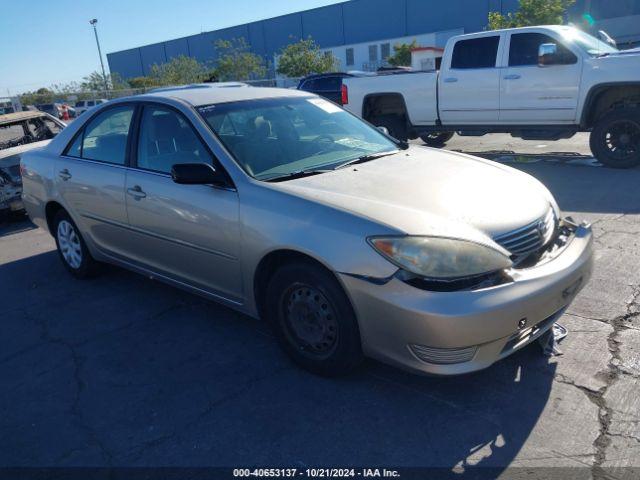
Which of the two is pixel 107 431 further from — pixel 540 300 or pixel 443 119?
pixel 443 119

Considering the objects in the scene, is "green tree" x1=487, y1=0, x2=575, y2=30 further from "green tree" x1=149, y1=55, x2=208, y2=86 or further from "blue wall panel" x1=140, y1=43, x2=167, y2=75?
"blue wall panel" x1=140, y1=43, x2=167, y2=75

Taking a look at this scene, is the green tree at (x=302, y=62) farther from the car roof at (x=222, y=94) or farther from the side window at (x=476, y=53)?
the car roof at (x=222, y=94)

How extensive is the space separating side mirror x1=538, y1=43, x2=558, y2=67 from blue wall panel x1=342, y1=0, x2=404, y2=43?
44563 millimetres

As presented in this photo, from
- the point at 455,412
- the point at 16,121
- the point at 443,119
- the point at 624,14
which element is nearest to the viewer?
the point at 455,412

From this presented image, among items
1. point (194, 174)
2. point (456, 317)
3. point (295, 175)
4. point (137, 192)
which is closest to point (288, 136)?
point (295, 175)

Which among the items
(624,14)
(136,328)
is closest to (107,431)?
(136,328)

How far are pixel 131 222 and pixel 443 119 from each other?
7302mm

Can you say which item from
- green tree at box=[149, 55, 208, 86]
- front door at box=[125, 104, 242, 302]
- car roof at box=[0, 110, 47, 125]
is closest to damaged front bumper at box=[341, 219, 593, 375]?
front door at box=[125, 104, 242, 302]

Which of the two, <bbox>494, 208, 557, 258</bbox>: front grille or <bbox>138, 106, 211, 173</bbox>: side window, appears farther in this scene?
<bbox>138, 106, 211, 173</bbox>: side window

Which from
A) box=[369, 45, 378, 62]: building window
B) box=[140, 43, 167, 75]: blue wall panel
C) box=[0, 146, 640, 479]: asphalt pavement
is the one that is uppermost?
box=[140, 43, 167, 75]: blue wall panel

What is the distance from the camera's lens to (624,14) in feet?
120

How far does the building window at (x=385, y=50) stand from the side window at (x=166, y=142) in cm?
4870

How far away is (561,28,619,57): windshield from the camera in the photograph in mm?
8641

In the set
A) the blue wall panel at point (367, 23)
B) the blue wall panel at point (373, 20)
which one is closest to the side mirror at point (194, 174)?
the blue wall panel at point (367, 23)
